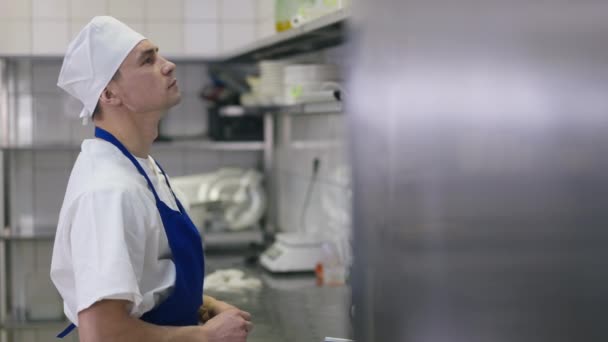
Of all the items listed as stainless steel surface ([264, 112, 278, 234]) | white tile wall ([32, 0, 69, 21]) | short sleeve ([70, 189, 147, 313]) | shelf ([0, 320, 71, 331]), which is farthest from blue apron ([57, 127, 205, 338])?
white tile wall ([32, 0, 69, 21])

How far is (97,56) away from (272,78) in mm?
1737

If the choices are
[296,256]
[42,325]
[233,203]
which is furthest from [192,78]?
[296,256]

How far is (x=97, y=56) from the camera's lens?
160cm

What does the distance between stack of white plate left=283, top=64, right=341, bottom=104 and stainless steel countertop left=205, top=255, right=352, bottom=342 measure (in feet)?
2.12

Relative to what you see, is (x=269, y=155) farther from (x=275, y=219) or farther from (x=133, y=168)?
(x=133, y=168)

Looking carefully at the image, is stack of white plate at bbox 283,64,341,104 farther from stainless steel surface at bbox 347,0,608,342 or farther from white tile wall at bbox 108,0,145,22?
stainless steel surface at bbox 347,0,608,342

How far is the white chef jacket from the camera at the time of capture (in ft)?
4.45

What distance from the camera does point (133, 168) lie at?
60.6 inches

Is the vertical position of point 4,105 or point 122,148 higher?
point 4,105

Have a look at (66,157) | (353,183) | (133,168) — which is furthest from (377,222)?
(66,157)

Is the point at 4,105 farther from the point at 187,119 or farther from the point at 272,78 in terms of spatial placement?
the point at 272,78

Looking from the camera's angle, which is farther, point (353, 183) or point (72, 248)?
point (72, 248)

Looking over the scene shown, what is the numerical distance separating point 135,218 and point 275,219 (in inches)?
125

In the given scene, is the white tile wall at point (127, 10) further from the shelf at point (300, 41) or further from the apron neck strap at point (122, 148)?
the apron neck strap at point (122, 148)
